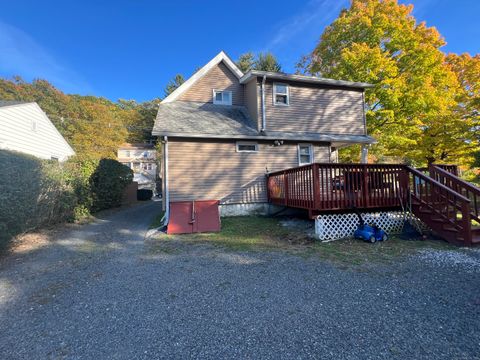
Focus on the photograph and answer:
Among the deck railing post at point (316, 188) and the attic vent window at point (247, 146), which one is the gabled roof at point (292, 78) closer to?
the attic vent window at point (247, 146)

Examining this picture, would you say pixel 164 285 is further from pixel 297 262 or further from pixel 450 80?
pixel 450 80

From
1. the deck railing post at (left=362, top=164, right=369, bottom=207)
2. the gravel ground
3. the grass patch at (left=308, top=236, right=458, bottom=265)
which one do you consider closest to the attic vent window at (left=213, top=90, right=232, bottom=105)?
the deck railing post at (left=362, top=164, right=369, bottom=207)

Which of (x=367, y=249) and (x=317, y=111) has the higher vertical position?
(x=317, y=111)

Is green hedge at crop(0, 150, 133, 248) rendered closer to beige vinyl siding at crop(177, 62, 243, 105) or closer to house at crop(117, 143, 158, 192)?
beige vinyl siding at crop(177, 62, 243, 105)

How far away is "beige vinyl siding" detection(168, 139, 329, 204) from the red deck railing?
3.06 m

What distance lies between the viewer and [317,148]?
36.3 feet

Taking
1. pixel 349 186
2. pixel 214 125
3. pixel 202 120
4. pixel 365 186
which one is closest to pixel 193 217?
pixel 214 125

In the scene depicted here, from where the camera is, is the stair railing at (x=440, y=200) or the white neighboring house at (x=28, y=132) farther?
the white neighboring house at (x=28, y=132)

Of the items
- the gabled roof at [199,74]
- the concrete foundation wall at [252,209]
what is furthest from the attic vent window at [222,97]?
the concrete foundation wall at [252,209]

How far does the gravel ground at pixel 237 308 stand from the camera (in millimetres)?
2330

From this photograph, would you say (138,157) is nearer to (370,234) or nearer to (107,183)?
(107,183)

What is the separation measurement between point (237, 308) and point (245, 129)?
8212mm

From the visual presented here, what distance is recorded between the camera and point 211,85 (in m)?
11.9

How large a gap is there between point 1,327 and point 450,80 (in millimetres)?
19826
